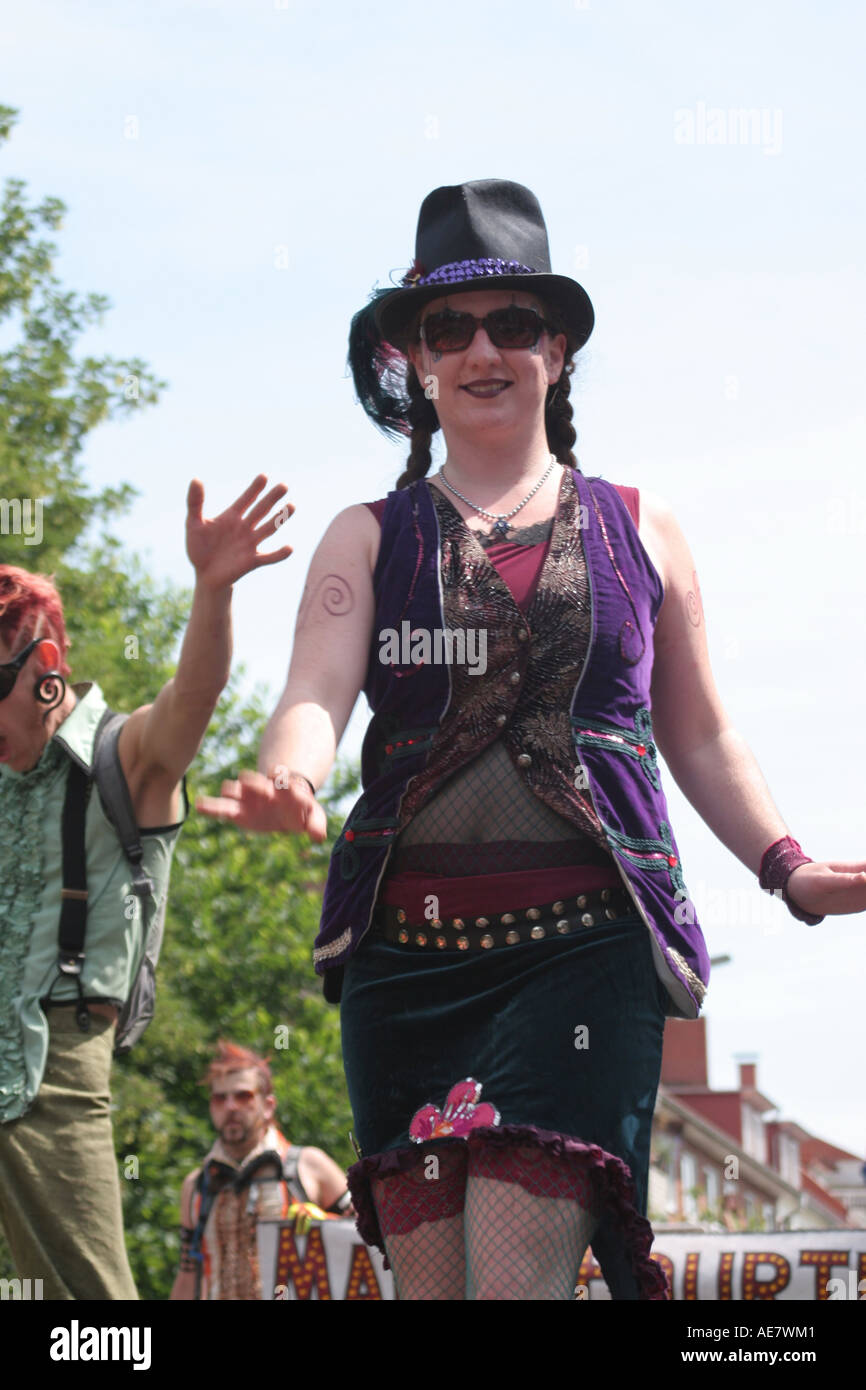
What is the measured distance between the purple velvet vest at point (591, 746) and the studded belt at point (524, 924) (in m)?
0.06

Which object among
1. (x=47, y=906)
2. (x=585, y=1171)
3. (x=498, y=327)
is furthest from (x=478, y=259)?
(x=47, y=906)

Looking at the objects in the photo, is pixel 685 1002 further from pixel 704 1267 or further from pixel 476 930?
pixel 704 1267

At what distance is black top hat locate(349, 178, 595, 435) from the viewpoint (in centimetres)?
360

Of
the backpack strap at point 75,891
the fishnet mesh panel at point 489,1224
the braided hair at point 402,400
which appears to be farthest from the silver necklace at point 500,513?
the backpack strap at point 75,891

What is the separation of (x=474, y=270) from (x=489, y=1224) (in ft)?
5.69

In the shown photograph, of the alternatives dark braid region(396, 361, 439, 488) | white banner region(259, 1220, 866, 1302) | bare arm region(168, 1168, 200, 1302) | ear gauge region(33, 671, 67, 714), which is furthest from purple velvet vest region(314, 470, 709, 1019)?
bare arm region(168, 1168, 200, 1302)

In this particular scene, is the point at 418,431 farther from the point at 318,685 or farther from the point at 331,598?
the point at 318,685

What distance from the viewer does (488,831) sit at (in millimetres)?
3246

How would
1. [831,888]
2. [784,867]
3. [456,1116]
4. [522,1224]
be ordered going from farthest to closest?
[784,867] → [831,888] → [456,1116] → [522,1224]

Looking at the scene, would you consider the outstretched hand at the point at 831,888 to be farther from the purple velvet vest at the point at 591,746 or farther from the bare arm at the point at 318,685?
the bare arm at the point at 318,685

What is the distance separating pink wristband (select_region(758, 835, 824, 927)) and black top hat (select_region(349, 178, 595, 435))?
1.07 meters

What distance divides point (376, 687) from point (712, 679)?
2.26ft

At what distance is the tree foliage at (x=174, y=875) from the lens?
21.8 metres
